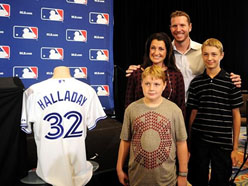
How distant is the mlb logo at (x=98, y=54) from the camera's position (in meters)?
3.70

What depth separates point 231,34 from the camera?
5.16 metres

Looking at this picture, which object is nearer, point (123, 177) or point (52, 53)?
point (123, 177)

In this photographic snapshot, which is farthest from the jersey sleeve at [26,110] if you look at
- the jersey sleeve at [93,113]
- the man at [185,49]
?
the man at [185,49]

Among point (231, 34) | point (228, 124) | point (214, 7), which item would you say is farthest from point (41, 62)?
point (231, 34)

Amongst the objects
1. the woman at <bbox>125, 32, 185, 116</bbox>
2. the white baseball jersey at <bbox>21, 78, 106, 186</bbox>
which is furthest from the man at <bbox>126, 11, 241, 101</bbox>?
the white baseball jersey at <bbox>21, 78, 106, 186</bbox>

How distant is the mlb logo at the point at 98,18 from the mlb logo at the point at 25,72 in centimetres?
115

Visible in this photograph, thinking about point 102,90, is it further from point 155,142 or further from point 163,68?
point 155,142

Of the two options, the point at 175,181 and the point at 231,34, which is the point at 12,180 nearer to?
the point at 175,181

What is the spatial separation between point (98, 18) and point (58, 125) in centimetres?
264

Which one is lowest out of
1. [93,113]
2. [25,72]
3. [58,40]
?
[93,113]

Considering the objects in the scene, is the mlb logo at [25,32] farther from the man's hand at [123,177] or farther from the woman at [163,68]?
the man's hand at [123,177]

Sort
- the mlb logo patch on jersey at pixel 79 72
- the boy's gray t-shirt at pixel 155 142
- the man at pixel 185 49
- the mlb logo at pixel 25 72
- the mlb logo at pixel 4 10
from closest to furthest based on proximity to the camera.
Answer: the boy's gray t-shirt at pixel 155 142 → the man at pixel 185 49 → the mlb logo at pixel 4 10 → the mlb logo at pixel 25 72 → the mlb logo patch on jersey at pixel 79 72

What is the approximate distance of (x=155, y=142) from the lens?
4.13ft

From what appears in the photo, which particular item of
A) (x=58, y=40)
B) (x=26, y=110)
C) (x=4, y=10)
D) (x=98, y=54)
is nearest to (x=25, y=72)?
(x=58, y=40)
